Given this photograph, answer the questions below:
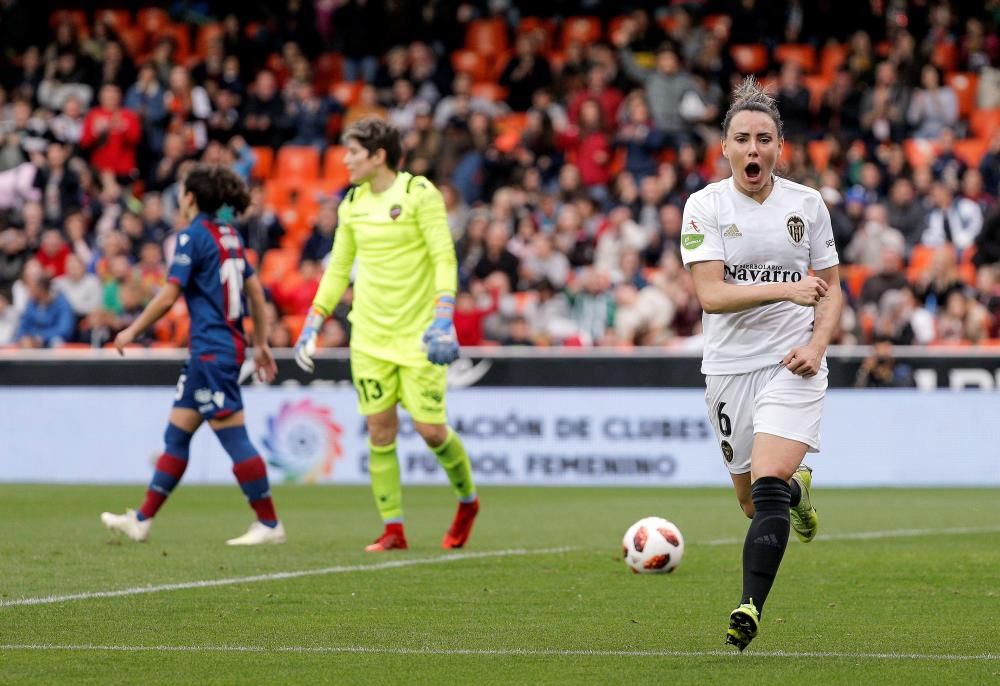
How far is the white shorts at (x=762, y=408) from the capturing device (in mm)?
6773

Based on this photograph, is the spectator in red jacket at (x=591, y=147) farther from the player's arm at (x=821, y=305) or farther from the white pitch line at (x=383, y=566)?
the player's arm at (x=821, y=305)

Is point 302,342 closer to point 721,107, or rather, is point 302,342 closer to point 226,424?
point 226,424

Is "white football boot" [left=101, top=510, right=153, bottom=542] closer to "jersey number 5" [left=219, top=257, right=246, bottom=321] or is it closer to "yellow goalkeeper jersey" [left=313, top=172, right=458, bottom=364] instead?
"jersey number 5" [left=219, top=257, right=246, bottom=321]

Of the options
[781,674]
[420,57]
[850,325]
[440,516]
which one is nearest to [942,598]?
[781,674]

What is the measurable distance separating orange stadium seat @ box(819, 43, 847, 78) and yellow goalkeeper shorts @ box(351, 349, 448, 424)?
1592 centimetres

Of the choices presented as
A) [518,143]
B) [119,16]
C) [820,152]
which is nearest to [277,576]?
[518,143]

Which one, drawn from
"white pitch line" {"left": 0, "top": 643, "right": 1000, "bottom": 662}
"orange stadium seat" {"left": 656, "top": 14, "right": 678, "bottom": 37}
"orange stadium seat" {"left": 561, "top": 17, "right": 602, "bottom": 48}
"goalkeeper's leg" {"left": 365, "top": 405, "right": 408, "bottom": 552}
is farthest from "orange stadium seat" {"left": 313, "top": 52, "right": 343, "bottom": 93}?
"white pitch line" {"left": 0, "top": 643, "right": 1000, "bottom": 662}

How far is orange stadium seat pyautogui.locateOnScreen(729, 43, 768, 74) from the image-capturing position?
83.5 feet

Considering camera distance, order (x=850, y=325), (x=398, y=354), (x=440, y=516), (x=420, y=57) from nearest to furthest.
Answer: (x=398, y=354) < (x=440, y=516) < (x=850, y=325) < (x=420, y=57)

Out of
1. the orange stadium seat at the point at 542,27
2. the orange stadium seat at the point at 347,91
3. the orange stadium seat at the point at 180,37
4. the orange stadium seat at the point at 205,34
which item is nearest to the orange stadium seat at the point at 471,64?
the orange stadium seat at the point at 542,27

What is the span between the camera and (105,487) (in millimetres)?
17781

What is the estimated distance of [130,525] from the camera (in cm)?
1099

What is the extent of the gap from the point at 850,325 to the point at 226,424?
9858 millimetres

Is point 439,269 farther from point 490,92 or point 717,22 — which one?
point 490,92
